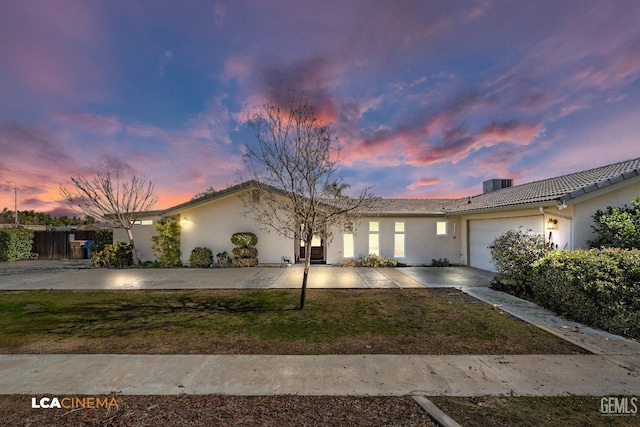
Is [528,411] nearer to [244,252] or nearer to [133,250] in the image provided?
[244,252]

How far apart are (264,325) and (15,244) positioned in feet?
65.8

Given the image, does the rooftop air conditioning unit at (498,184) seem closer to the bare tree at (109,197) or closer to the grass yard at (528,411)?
the grass yard at (528,411)

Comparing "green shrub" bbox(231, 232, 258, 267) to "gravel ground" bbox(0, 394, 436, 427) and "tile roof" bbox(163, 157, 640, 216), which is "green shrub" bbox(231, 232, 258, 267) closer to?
"tile roof" bbox(163, 157, 640, 216)

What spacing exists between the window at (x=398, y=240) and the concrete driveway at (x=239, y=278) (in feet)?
4.86

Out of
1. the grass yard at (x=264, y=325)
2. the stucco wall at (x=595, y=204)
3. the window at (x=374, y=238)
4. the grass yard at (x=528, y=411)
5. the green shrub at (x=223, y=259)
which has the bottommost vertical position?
the grass yard at (x=264, y=325)

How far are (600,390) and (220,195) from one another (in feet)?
41.3

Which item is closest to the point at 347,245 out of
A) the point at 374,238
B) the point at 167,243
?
the point at 374,238

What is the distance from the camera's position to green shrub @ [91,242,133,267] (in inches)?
→ 519

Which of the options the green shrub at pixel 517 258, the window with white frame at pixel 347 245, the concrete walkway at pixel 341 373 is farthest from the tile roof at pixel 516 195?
the concrete walkway at pixel 341 373

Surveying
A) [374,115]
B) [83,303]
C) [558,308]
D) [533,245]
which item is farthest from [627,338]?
[83,303]

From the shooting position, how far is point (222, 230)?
13367 millimetres

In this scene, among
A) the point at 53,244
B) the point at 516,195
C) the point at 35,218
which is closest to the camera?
the point at 516,195

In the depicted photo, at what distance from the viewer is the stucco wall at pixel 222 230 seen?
13.3 m

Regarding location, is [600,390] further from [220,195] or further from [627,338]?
[220,195]
